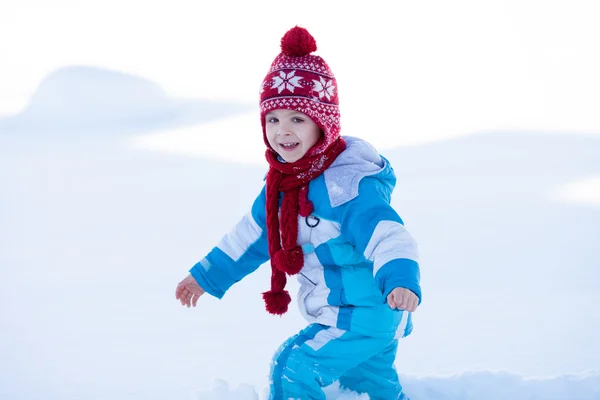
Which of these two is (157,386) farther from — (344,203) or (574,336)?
(574,336)

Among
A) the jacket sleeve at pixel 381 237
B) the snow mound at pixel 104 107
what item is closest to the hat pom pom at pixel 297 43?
the jacket sleeve at pixel 381 237

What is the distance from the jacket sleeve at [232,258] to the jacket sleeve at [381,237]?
1.19 feet

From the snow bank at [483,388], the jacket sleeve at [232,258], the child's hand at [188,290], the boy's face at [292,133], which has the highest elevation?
the boy's face at [292,133]

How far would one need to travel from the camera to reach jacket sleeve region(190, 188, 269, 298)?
2.14 metres

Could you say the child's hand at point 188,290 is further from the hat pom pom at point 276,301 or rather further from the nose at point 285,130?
the nose at point 285,130

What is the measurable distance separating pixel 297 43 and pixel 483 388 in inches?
44.3

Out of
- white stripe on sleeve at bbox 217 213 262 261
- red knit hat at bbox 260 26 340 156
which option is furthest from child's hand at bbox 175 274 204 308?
red knit hat at bbox 260 26 340 156

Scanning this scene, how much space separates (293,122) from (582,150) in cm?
498

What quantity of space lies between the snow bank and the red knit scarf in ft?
0.92

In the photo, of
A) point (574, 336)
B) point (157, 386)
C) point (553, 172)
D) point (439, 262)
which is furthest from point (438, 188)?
point (157, 386)

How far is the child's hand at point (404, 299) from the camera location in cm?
162

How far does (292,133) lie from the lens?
75.9 inches

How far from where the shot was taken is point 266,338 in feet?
9.04

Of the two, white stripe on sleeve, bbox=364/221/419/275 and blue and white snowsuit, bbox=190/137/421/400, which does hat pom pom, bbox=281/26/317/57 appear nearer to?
blue and white snowsuit, bbox=190/137/421/400
